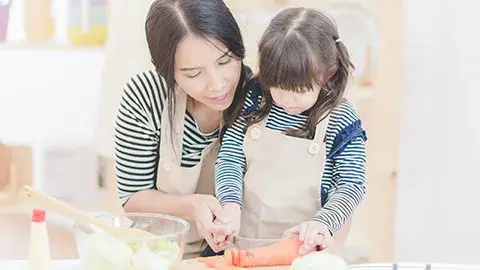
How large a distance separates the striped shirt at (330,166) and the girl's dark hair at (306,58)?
3 centimetres

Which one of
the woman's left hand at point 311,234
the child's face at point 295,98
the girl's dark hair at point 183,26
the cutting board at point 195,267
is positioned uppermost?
the girl's dark hair at point 183,26

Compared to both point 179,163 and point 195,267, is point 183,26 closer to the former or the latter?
A: point 179,163

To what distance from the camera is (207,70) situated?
1.04 m

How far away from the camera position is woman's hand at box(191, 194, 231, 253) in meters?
1.02

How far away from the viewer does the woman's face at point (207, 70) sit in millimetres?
1023

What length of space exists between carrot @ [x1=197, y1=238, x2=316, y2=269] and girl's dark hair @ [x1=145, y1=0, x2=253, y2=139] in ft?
0.88
